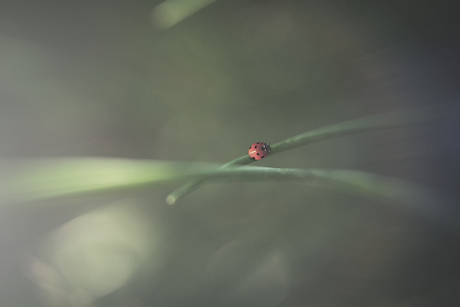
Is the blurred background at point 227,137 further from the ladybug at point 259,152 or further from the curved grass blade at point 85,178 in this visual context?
the curved grass blade at point 85,178

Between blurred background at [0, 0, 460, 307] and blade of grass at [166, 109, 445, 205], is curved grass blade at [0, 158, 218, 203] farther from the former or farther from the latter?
blurred background at [0, 0, 460, 307]

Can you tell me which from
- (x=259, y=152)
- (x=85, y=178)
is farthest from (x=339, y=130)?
(x=85, y=178)

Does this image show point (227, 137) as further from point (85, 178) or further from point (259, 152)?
point (85, 178)

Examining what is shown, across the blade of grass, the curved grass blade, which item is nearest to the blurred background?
the blade of grass

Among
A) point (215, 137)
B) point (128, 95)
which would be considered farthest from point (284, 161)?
point (128, 95)

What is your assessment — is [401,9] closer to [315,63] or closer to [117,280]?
[315,63]
